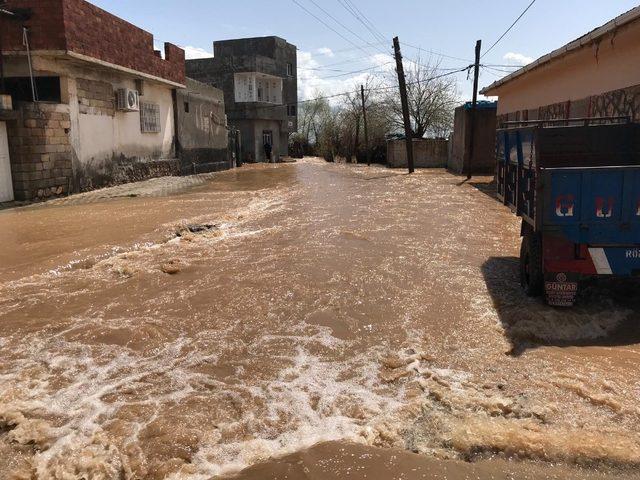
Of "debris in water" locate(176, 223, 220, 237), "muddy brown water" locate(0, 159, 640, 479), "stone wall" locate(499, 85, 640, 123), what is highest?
"stone wall" locate(499, 85, 640, 123)

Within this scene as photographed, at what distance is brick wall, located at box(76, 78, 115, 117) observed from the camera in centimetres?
1536

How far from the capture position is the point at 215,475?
2.89 m

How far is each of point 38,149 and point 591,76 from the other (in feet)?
41.6

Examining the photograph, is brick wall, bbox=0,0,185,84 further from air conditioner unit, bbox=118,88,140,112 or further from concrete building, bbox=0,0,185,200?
air conditioner unit, bbox=118,88,140,112

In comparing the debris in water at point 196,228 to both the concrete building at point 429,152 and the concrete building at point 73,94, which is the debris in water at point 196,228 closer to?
the concrete building at point 73,94

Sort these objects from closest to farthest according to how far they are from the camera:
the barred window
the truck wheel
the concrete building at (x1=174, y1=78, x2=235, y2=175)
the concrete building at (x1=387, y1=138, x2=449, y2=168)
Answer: the truck wheel, the barred window, the concrete building at (x1=174, y1=78, x2=235, y2=175), the concrete building at (x1=387, y1=138, x2=449, y2=168)

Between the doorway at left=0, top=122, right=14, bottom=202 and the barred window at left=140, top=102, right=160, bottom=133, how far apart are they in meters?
6.90

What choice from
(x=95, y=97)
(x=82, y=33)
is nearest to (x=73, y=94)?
(x=95, y=97)

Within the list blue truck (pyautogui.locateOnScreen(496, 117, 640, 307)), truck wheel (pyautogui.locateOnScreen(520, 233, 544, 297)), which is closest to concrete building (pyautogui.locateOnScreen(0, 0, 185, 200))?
truck wheel (pyautogui.locateOnScreen(520, 233, 544, 297))

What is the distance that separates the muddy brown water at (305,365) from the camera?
3.05 meters

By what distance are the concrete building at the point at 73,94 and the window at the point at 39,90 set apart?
0.08ft

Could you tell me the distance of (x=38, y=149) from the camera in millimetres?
13398

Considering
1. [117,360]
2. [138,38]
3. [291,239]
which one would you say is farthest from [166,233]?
[138,38]

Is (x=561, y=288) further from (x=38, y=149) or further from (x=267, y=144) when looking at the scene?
(x=267, y=144)
